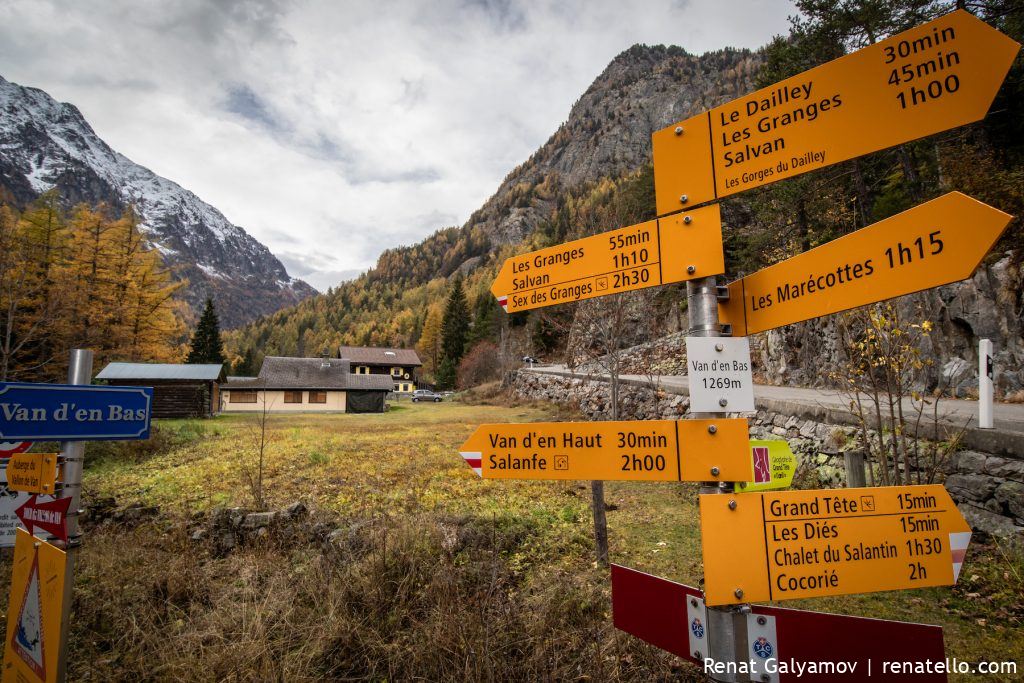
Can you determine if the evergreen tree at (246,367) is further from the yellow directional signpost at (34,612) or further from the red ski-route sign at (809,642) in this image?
the red ski-route sign at (809,642)

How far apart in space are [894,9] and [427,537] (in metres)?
18.7

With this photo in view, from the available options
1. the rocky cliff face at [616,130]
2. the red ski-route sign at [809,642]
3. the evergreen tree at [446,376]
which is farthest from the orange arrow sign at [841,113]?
the rocky cliff face at [616,130]

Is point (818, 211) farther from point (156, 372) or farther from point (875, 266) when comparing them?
point (156, 372)

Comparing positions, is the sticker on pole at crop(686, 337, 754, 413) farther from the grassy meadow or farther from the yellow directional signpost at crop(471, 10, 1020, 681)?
the grassy meadow

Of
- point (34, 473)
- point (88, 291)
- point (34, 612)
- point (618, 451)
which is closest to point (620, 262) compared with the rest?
point (618, 451)

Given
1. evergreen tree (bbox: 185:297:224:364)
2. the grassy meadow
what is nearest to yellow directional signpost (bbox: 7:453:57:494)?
the grassy meadow

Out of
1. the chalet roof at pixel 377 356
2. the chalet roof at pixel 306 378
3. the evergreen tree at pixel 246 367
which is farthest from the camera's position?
the evergreen tree at pixel 246 367

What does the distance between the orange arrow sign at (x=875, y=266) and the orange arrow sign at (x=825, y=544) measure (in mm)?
678

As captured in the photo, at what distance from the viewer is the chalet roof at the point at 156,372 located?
92.0 ft

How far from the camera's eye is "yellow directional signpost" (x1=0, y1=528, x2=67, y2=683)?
Answer: 2922 millimetres

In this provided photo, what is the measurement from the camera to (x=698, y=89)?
164 meters

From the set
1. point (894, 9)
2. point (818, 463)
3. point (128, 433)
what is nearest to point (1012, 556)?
point (818, 463)

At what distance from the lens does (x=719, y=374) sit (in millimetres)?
1806

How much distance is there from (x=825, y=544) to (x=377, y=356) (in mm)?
68437
